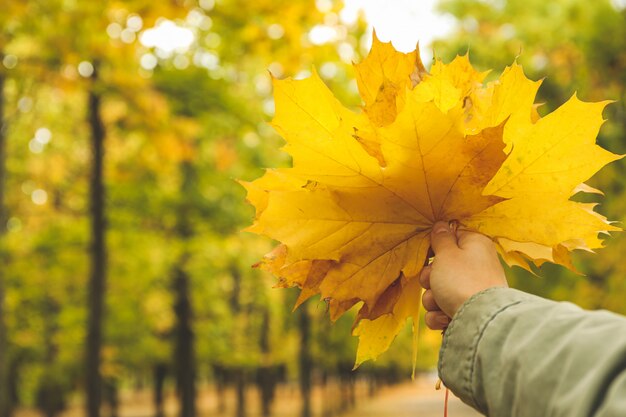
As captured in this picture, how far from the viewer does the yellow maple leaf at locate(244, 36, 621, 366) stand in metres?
1.07

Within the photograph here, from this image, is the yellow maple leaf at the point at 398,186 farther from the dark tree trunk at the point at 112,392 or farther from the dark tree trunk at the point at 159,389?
the dark tree trunk at the point at 159,389

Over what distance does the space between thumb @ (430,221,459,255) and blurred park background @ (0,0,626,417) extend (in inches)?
33.8

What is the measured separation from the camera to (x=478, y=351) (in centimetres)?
86

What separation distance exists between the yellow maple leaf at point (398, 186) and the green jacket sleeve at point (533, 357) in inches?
8.6

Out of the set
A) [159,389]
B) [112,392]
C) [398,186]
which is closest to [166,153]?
[398,186]

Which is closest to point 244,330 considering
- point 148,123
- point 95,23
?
point 148,123

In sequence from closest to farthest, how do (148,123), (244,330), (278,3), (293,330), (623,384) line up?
(623,384)
(278,3)
(148,123)
(244,330)
(293,330)

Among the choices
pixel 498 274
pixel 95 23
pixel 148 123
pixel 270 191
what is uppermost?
pixel 95 23

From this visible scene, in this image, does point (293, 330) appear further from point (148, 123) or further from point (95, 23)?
point (95, 23)

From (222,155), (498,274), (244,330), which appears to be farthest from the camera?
(244,330)

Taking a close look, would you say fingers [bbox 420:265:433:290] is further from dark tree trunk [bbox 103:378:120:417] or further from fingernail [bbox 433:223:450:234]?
dark tree trunk [bbox 103:378:120:417]

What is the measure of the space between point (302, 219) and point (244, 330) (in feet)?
67.6

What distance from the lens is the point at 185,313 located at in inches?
631

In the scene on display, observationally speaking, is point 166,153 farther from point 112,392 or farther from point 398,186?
point 112,392
